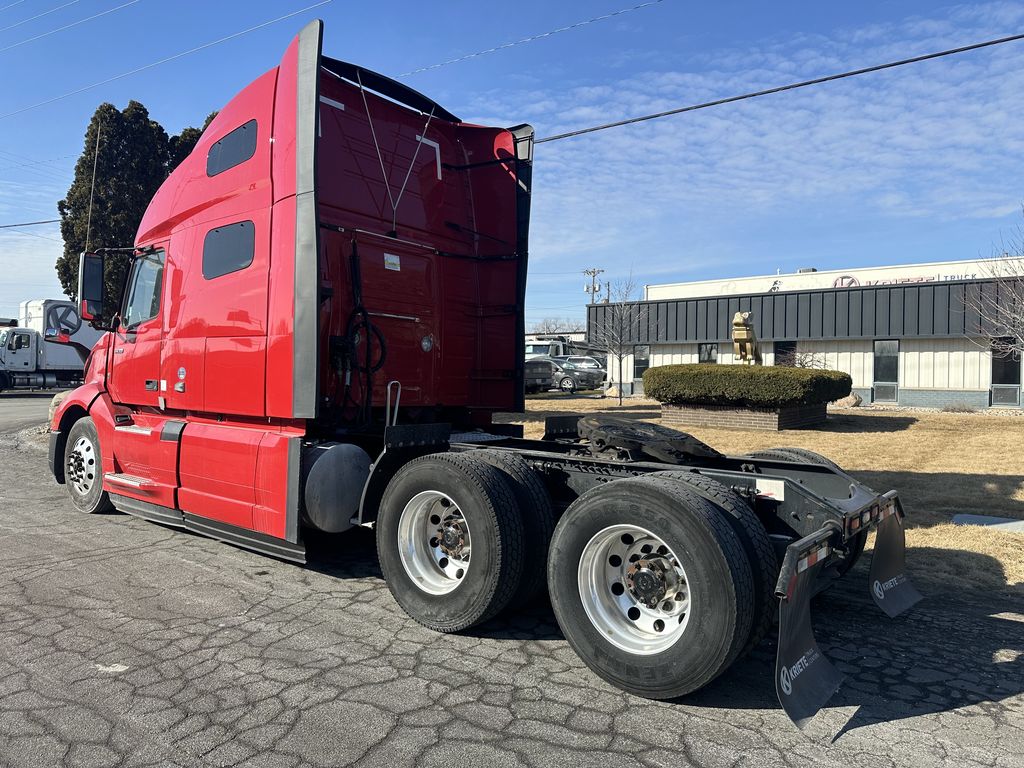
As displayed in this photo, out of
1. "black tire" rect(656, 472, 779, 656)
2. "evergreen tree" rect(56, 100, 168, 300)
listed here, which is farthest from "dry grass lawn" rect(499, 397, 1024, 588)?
"evergreen tree" rect(56, 100, 168, 300)

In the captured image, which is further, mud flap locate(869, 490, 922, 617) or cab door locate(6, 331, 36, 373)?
cab door locate(6, 331, 36, 373)

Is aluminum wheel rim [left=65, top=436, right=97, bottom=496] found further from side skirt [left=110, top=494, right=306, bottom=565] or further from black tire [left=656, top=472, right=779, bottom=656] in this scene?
black tire [left=656, top=472, right=779, bottom=656]

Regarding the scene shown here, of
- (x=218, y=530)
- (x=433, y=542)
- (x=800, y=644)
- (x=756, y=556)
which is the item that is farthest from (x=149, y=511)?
(x=800, y=644)

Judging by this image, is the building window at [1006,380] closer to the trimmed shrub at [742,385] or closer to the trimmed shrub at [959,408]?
the trimmed shrub at [959,408]

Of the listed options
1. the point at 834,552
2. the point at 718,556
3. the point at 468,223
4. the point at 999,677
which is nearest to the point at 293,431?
the point at 468,223

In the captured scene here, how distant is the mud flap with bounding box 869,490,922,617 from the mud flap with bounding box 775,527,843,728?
1099mm

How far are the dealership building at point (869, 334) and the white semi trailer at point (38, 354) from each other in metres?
23.2

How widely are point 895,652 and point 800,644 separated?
1.07m

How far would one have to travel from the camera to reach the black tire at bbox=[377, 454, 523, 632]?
4.07 metres

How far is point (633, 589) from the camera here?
3.67m

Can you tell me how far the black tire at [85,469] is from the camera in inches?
291

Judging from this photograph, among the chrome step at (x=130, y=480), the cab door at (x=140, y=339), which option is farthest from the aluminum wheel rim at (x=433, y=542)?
the cab door at (x=140, y=339)

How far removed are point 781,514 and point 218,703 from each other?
299cm

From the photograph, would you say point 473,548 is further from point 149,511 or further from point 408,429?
point 149,511
